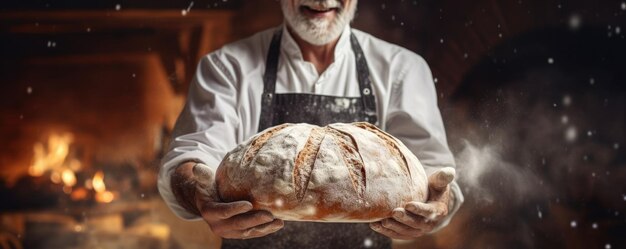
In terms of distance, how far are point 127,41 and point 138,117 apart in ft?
0.60

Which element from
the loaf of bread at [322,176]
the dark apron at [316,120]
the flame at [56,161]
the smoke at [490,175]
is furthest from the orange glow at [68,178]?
the smoke at [490,175]

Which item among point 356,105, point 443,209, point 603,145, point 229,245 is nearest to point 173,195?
point 229,245

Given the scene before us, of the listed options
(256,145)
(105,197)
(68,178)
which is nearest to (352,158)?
(256,145)

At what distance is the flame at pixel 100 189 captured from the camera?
1780 millimetres

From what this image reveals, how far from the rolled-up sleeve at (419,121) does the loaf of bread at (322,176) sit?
222 mm

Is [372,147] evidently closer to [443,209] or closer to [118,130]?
[443,209]

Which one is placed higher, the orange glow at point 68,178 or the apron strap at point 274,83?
the apron strap at point 274,83

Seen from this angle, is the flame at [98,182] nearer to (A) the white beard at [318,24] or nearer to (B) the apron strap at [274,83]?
(B) the apron strap at [274,83]

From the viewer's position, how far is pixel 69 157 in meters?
1.81

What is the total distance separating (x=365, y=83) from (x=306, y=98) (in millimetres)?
134

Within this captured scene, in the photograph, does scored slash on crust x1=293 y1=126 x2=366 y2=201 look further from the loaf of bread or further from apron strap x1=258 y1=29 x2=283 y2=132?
apron strap x1=258 y1=29 x2=283 y2=132

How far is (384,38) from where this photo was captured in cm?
166

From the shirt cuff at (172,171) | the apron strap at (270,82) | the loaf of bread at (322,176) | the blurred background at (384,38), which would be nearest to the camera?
the loaf of bread at (322,176)

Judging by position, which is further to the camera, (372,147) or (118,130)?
(118,130)
